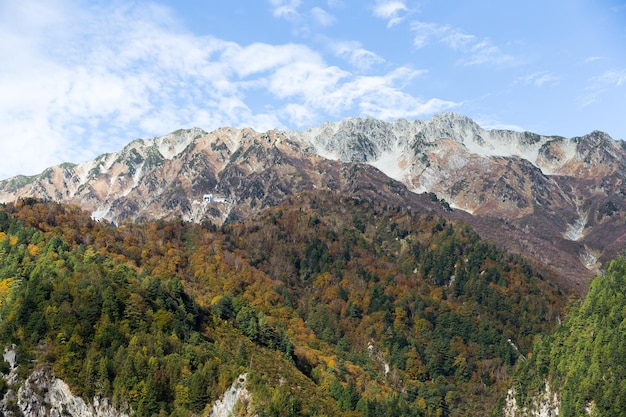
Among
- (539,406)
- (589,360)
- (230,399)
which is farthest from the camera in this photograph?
(539,406)

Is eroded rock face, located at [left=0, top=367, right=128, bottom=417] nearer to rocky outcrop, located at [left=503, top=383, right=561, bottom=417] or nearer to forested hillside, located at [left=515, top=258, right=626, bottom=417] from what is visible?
forested hillside, located at [left=515, top=258, right=626, bottom=417]

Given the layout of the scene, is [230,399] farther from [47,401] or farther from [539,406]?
[539,406]

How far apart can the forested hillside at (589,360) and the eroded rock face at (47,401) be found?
9445 cm

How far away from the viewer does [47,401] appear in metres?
106

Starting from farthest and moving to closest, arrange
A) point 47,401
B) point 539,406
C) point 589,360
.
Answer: point 539,406 → point 589,360 → point 47,401

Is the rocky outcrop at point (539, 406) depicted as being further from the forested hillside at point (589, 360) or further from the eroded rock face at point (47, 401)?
the eroded rock face at point (47, 401)

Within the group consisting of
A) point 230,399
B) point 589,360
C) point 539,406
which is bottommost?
point 539,406

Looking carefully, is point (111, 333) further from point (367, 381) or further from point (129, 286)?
point (367, 381)

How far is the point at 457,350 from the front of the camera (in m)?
199

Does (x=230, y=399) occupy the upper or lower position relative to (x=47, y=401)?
upper

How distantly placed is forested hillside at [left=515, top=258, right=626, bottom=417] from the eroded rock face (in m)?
94.5

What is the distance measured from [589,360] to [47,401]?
112 meters

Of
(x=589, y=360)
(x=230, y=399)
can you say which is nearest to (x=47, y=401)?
(x=230, y=399)

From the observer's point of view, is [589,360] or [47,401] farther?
[589,360]
